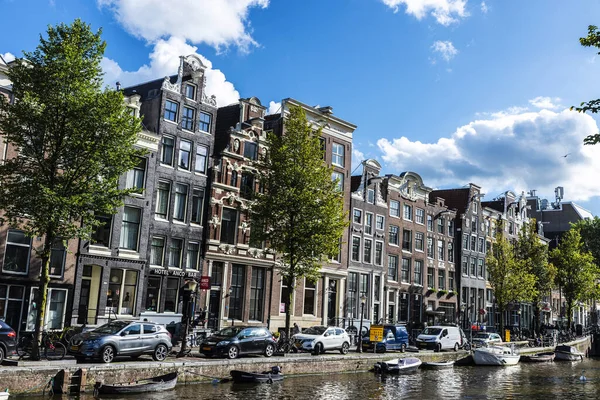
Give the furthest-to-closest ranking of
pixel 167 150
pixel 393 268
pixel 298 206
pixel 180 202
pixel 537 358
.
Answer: pixel 393 268
pixel 537 358
pixel 180 202
pixel 167 150
pixel 298 206

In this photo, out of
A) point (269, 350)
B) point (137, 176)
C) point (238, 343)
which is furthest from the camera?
point (137, 176)

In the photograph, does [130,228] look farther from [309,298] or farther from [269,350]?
[309,298]

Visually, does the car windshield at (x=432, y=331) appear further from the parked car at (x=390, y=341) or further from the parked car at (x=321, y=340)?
the parked car at (x=321, y=340)

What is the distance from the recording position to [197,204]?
147 ft

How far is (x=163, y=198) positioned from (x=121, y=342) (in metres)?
17.1

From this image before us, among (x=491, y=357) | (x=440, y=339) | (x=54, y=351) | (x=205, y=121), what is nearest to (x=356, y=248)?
(x=440, y=339)

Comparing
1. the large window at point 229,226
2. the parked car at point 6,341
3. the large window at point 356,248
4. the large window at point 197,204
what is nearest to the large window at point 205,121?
the large window at point 197,204

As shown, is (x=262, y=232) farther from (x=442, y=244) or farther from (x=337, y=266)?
(x=442, y=244)

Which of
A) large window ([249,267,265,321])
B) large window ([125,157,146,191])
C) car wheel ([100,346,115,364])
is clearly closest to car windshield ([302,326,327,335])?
large window ([249,267,265,321])

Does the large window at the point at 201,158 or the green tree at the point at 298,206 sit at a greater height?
the large window at the point at 201,158

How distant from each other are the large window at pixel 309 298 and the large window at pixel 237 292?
7.55 metres

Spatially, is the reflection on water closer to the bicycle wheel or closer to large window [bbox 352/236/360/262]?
the bicycle wheel

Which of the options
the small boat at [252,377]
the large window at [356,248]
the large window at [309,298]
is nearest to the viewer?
the small boat at [252,377]

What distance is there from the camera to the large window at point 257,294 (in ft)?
157
